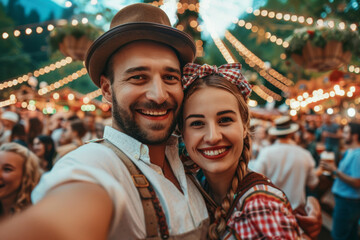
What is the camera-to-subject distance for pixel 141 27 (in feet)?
4.43

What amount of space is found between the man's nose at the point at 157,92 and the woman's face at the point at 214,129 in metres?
0.21

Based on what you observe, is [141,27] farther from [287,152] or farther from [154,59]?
[287,152]

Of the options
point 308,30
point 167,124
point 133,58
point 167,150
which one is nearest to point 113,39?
point 133,58

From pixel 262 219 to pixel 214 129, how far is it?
50 centimetres

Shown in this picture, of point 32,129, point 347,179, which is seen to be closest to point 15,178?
point 32,129

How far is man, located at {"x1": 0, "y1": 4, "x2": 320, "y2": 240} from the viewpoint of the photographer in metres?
0.66

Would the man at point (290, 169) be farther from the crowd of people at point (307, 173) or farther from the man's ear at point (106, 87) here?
the man's ear at point (106, 87)

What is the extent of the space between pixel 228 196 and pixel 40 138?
3.54m

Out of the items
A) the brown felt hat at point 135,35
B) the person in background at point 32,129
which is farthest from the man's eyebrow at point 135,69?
the person in background at point 32,129

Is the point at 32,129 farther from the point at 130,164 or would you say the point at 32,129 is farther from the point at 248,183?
the point at 248,183

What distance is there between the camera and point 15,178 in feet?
7.73

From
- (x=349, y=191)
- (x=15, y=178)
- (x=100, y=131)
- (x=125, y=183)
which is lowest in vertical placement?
(x=349, y=191)

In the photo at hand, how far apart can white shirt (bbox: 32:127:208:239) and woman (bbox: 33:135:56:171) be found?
3.11 meters

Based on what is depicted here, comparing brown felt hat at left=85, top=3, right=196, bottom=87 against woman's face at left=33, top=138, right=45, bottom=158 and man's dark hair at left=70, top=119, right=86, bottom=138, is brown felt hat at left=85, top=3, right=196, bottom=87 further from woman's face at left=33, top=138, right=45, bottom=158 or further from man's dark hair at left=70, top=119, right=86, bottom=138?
man's dark hair at left=70, top=119, right=86, bottom=138
